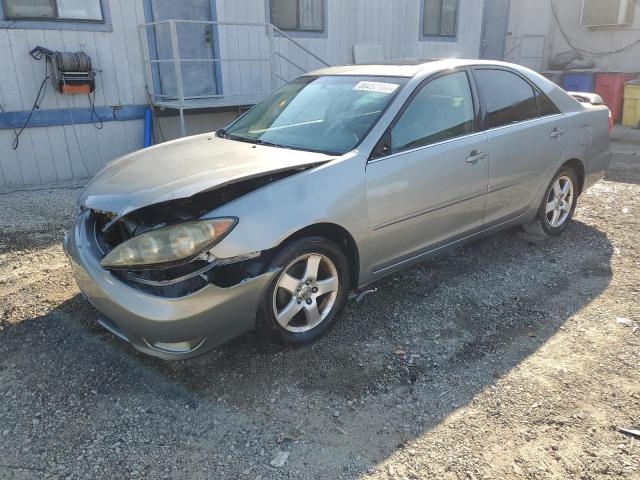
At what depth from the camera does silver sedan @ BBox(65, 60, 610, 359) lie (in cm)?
254

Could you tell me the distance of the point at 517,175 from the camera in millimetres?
4027

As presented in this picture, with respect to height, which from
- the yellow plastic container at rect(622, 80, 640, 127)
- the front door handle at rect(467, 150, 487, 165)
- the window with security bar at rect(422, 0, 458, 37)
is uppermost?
the window with security bar at rect(422, 0, 458, 37)

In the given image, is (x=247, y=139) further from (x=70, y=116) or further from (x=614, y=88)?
(x=614, y=88)

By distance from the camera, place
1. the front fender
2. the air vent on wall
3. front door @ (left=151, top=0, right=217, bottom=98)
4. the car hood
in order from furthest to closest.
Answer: the air vent on wall, front door @ (left=151, top=0, right=217, bottom=98), the car hood, the front fender

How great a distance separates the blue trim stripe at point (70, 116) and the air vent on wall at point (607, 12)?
1163 cm

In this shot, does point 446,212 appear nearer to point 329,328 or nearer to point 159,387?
point 329,328

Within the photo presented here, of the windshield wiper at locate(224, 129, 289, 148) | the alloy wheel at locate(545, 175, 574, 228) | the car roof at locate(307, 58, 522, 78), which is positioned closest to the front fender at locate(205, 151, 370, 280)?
the windshield wiper at locate(224, 129, 289, 148)

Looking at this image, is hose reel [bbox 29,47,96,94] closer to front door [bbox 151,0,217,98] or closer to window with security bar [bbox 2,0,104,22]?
window with security bar [bbox 2,0,104,22]

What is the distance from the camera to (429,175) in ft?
11.0

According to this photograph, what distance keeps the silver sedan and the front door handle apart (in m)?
0.02

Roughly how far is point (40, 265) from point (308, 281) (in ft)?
8.22

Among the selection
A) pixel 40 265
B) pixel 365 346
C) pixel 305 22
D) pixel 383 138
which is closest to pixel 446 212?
pixel 383 138

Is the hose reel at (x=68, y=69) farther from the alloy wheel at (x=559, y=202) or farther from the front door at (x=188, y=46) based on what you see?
the alloy wheel at (x=559, y=202)

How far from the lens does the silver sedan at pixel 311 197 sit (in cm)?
254
